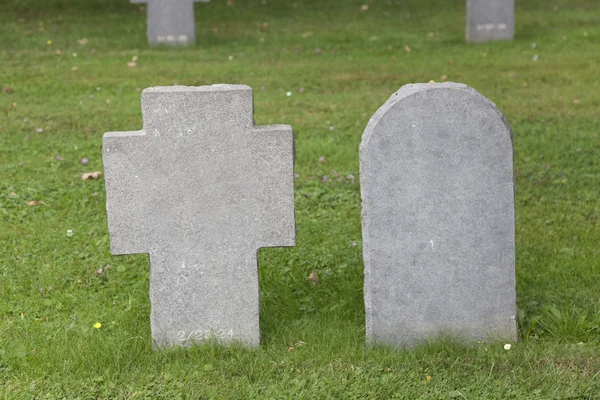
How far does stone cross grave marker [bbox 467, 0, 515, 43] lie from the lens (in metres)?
12.0

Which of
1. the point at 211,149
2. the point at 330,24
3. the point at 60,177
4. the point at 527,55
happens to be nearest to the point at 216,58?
the point at 330,24

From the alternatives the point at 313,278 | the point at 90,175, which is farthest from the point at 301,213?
the point at 90,175

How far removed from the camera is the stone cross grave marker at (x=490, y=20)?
12.0 meters

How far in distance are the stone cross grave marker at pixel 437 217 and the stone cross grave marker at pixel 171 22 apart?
8313mm

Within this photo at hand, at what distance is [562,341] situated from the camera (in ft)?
13.6

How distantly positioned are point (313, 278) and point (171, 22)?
7.68 metres

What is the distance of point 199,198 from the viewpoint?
3.98 m

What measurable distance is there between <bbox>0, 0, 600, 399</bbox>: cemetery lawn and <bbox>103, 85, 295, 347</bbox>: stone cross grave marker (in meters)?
0.24

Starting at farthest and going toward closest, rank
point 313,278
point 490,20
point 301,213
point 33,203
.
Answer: point 490,20
point 33,203
point 301,213
point 313,278

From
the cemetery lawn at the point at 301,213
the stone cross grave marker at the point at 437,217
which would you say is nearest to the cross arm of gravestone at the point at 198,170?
the stone cross grave marker at the point at 437,217

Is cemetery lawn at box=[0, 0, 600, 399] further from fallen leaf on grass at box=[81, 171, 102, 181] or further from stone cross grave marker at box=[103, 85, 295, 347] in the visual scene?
stone cross grave marker at box=[103, 85, 295, 347]

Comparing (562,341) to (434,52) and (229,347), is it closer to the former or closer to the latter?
(229,347)

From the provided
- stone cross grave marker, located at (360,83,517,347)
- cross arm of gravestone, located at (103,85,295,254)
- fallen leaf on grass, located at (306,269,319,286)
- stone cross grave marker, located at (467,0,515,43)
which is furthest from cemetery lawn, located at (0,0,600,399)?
cross arm of gravestone, located at (103,85,295,254)

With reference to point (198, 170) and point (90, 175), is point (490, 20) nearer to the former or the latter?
point (90, 175)
